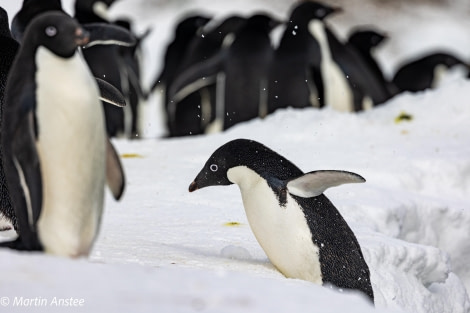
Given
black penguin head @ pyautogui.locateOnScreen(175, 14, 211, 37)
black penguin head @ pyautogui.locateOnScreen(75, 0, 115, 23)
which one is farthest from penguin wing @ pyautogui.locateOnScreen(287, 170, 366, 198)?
black penguin head @ pyautogui.locateOnScreen(175, 14, 211, 37)

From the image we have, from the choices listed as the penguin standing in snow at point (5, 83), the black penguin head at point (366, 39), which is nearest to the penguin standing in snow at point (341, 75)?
the black penguin head at point (366, 39)

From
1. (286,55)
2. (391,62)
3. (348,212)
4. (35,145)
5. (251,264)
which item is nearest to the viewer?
(35,145)

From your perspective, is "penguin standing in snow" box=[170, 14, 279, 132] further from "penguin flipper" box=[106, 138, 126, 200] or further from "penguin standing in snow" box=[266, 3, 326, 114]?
"penguin flipper" box=[106, 138, 126, 200]

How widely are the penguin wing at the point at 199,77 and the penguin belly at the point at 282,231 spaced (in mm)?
5198

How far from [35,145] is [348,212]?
2127mm

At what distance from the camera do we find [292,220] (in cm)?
362

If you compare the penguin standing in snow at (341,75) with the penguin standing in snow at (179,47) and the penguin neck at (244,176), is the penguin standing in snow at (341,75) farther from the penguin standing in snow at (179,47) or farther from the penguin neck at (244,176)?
the penguin neck at (244,176)

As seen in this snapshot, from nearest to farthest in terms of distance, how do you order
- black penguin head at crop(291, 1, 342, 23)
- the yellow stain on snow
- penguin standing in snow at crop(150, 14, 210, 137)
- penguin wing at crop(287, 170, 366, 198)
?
penguin wing at crop(287, 170, 366, 198) < the yellow stain on snow < black penguin head at crop(291, 1, 342, 23) < penguin standing in snow at crop(150, 14, 210, 137)

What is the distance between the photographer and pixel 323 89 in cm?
892

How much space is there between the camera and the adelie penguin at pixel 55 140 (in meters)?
2.76

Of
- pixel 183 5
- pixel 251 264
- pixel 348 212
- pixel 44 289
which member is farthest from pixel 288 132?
pixel 183 5

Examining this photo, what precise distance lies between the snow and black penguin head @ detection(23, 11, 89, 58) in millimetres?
485

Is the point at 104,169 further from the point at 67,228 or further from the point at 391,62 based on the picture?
the point at 391,62

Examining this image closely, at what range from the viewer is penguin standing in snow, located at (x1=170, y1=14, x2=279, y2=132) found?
8719 mm
